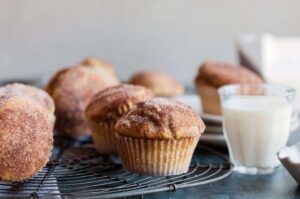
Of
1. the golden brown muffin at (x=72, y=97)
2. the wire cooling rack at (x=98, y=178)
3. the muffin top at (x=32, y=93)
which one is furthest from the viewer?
the golden brown muffin at (x=72, y=97)

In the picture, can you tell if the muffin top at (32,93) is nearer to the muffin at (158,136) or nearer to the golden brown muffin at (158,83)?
the muffin at (158,136)

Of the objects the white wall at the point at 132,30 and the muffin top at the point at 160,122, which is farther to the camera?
the white wall at the point at 132,30

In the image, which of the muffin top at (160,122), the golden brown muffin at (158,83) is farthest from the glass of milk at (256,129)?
the golden brown muffin at (158,83)

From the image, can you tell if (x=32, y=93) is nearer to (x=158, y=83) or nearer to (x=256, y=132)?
(x=256, y=132)

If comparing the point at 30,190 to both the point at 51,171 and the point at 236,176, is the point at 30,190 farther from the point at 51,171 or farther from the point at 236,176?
the point at 236,176

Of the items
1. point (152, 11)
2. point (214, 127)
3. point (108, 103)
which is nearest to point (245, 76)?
point (214, 127)

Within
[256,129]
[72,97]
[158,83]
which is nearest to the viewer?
[256,129]

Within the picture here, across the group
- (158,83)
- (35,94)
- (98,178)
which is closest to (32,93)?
(35,94)
